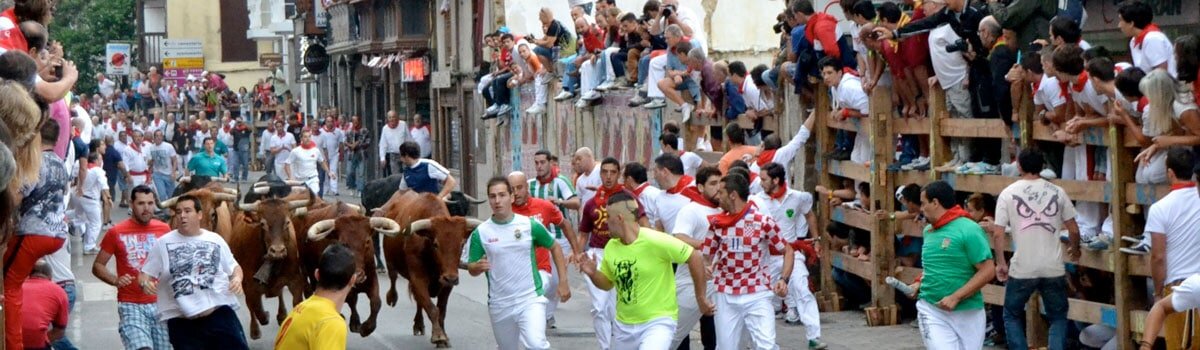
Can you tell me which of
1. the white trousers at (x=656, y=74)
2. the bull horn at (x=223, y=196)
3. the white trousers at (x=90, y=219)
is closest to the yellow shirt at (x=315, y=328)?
the bull horn at (x=223, y=196)

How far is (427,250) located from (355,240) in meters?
0.72

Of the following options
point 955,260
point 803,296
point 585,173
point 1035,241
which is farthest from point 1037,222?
point 585,173

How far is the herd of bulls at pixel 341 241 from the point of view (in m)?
15.7

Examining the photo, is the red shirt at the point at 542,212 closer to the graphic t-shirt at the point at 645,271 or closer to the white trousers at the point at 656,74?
the graphic t-shirt at the point at 645,271

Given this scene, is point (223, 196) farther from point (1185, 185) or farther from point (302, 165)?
point (302, 165)

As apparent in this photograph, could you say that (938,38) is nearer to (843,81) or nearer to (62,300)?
(843,81)

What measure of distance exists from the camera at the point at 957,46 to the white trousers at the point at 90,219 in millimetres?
14708

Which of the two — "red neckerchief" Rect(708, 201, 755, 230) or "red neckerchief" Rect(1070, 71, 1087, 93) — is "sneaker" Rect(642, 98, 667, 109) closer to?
"red neckerchief" Rect(1070, 71, 1087, 93)

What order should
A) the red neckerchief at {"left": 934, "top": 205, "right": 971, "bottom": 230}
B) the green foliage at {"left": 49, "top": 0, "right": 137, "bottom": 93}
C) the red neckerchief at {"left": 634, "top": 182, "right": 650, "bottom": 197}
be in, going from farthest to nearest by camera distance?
the green foliage at {"left": 49, "top": 0, "right": 137, "bottom": 93}
the red neckerchief at {"left": 634, "top": 182, "right": 650, "bottom": 197}
the red neckerchief at {"left": 934, "top": 205, "right": 971, "bottom": 230}

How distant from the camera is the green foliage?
75.2m

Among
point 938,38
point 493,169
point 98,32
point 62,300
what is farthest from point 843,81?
point 98,32

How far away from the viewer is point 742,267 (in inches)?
506

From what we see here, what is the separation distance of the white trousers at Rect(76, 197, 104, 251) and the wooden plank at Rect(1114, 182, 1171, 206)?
1682 centimetres

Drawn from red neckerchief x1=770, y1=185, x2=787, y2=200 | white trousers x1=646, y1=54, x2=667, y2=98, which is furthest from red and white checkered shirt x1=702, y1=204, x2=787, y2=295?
white trousers x1=646, y1=54, x2=667, y2=98
